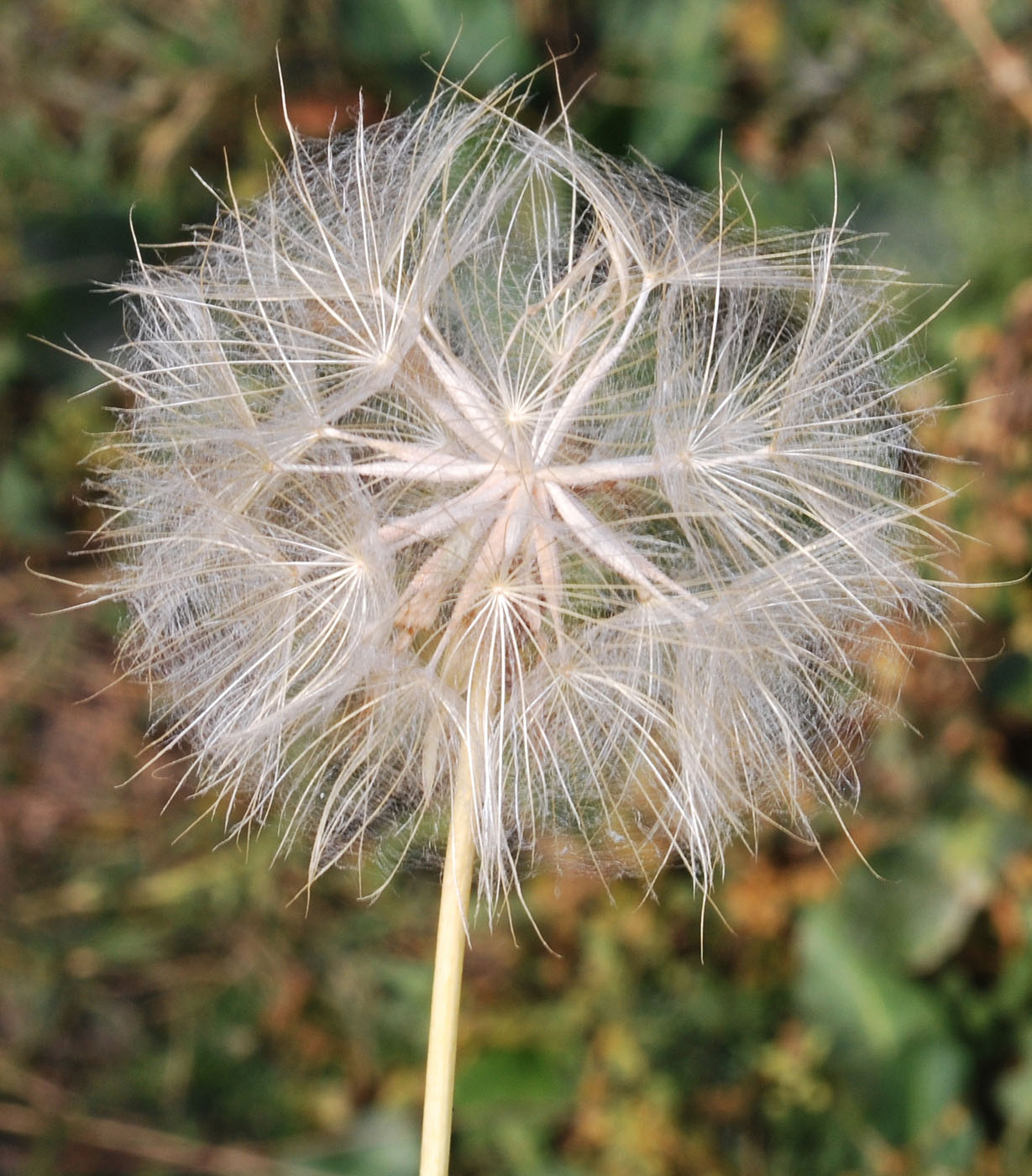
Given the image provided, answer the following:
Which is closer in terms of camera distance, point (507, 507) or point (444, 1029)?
point (444, 1029)

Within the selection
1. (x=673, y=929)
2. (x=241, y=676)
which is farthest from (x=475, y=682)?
(x=673, y=929)

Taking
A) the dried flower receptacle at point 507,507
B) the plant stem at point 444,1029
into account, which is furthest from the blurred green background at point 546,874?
the plant stem at point 444,1029

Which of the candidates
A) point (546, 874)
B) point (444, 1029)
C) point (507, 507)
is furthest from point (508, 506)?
point (546, 874)

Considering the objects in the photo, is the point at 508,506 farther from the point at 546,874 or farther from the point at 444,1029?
the point at 546,874

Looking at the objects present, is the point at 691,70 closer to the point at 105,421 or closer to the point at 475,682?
the point at 105,421

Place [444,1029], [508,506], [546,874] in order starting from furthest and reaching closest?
[546,874] → [508,506] → [444,1029]

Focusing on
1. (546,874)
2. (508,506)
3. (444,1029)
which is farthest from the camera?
(546,874)
